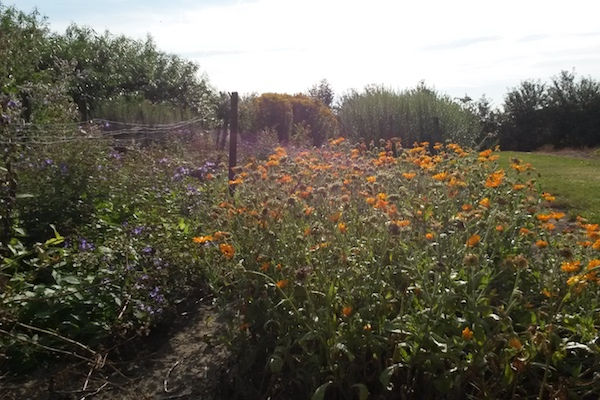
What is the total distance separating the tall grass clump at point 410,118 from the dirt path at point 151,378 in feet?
28.7

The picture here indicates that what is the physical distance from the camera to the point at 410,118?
38.3 feet

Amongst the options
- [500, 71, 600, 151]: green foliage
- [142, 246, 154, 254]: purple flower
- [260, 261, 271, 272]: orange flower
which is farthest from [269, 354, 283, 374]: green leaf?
[500, 71, 600, 151]: green foliage

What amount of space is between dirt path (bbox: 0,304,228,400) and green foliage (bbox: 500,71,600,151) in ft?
71.0

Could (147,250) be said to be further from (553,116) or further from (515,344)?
(553,116)

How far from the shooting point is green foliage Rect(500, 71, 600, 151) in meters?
22.4

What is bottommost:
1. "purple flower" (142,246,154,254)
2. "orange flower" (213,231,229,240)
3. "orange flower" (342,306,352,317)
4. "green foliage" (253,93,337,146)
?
"purple flower" (142,246,154,254)

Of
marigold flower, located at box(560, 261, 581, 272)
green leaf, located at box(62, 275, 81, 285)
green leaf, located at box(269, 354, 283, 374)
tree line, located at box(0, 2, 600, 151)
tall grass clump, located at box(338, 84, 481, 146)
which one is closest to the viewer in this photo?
green leaf, located at box(269, 354, 283, 374)

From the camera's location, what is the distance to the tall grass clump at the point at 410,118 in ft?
37.6

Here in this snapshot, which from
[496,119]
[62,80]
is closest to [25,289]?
[62,80]

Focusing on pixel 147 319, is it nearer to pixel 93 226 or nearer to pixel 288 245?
pixel 288 245

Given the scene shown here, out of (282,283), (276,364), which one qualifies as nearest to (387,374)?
(276,364)

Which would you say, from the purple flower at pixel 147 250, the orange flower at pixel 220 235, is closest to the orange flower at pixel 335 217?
the orange flower at pixel 220 235

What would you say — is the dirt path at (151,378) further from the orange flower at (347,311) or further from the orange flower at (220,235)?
the orange flower at (347,311)

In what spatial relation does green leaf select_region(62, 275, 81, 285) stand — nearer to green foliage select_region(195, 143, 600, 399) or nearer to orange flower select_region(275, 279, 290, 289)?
green foliage select_region(195, 143, 600, 399)
